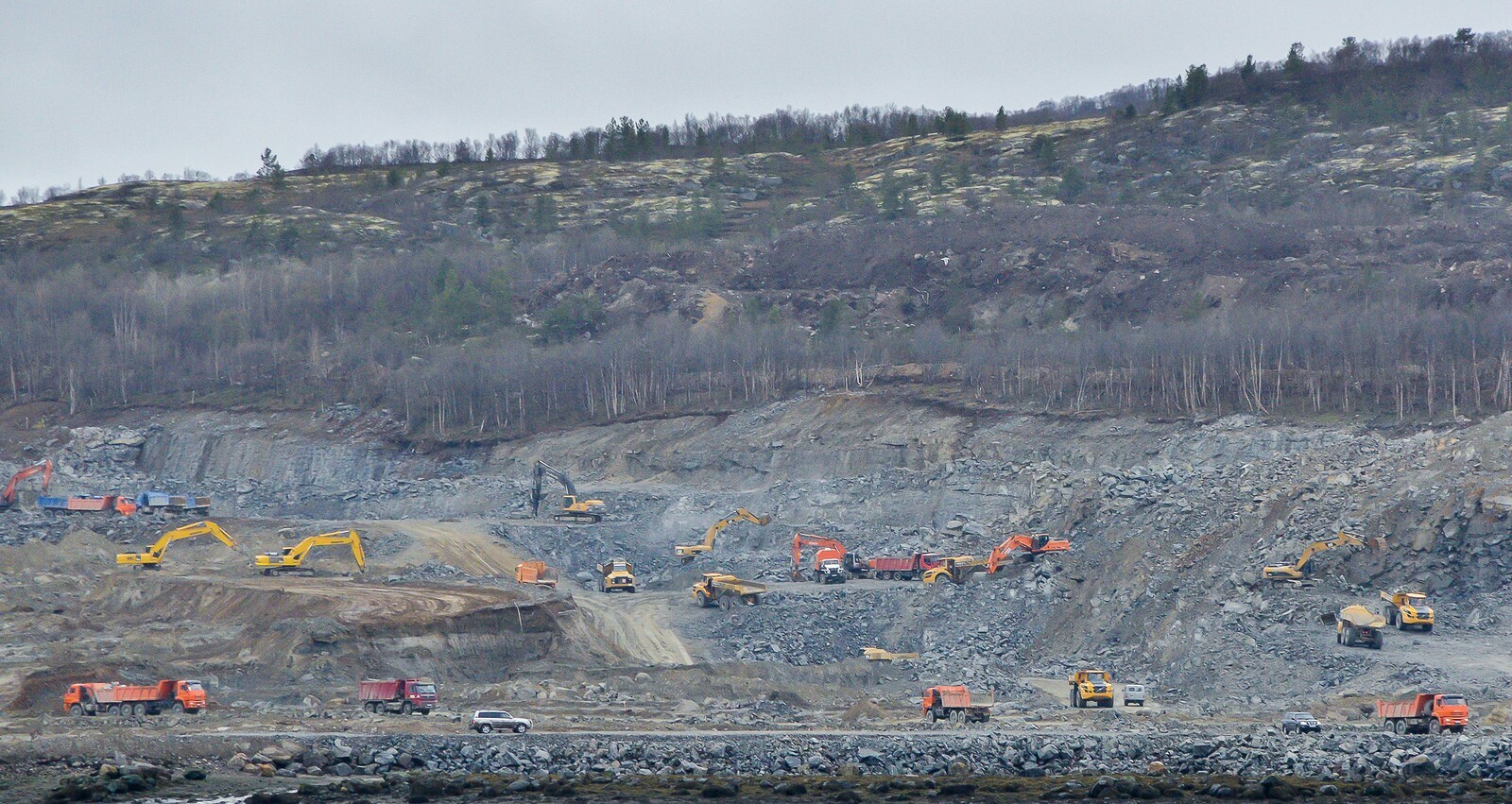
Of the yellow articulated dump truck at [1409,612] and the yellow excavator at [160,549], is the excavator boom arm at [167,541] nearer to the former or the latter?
the yellow excavator at [160,549]

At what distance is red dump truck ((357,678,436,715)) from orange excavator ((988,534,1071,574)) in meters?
19.2

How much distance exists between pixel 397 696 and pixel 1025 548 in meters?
20.7

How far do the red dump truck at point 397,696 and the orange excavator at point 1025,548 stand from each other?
19184 millimetres

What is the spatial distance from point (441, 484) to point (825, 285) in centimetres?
3354

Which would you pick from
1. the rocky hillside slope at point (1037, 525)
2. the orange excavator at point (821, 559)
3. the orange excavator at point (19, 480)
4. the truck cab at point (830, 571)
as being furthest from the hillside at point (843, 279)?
the truck cab at point (830, 571)

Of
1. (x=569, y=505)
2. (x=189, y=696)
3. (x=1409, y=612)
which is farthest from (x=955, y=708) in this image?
Result: (x=569, y=505)

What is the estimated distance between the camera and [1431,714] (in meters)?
32.8

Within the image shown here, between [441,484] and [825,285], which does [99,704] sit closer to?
[441,484]

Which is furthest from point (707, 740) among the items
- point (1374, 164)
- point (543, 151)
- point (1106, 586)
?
point (543, 151)

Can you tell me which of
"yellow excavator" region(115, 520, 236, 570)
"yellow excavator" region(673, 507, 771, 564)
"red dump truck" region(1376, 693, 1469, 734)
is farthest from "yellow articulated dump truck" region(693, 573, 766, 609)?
"red dump truck" region(1376, 693, 1469, 734)

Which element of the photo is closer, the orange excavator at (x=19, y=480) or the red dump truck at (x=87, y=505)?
the red dump truck at (x=87, y=505)

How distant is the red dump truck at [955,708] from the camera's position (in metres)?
35.4

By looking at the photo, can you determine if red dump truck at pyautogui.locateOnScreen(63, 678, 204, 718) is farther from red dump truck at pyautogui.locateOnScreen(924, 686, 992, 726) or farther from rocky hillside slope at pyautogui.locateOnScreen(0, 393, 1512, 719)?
red dump truck at pyautogui.locateOnScreen(924, 686, 992, 726)

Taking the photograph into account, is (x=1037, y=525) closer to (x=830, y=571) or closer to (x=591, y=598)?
(x=830, y=571)
